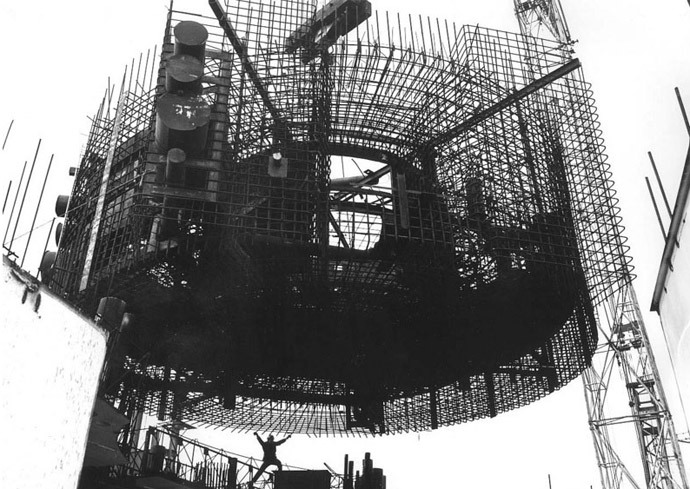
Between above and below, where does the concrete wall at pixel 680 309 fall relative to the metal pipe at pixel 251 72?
below

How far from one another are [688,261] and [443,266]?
16.1ft

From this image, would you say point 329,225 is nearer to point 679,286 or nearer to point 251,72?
point 251,72

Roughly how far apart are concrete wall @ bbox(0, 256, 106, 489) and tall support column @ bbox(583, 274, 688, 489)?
27.1 metres

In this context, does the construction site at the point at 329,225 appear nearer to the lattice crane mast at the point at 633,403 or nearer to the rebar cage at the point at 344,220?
the rebar cage at the point at 344,220

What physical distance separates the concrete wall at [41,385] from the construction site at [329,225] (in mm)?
3570

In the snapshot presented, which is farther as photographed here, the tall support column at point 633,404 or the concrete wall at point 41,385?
the tall support column at point 633,404

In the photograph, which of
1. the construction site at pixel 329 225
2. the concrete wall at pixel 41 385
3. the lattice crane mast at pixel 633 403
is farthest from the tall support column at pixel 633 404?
the concrete wall at pixel 41 385

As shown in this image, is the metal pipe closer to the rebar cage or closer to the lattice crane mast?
the rebar cage

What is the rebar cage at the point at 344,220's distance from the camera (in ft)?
53.7

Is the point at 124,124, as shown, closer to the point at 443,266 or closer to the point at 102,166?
the point at 102,166

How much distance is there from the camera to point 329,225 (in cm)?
1697

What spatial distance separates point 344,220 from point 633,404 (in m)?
22.5

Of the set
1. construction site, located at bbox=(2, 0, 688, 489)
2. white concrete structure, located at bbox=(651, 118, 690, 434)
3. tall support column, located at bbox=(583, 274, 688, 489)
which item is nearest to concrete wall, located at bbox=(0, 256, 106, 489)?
construction site, located at bbox=(2, 0, 688, 489)

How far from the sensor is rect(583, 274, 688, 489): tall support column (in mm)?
32781
